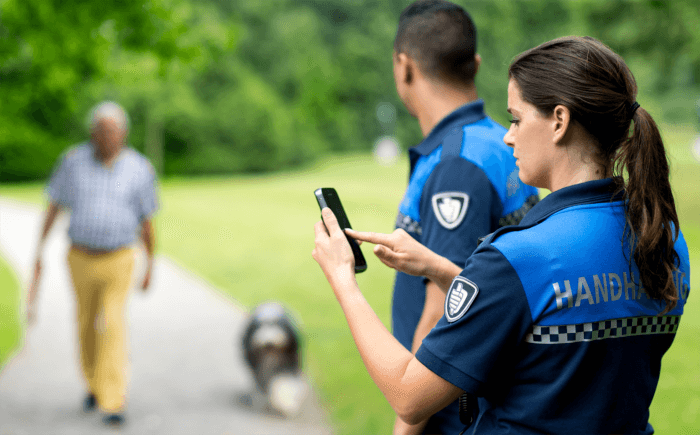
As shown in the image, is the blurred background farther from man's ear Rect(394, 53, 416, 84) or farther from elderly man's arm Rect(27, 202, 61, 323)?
elderly man's arm Rect(27, 202, 61, 323)

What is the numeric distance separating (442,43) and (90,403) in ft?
16.1

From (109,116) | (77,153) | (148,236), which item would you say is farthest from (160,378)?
(109,116)

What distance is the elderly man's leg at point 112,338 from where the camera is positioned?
5.68 metres

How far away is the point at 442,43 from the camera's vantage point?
258cm

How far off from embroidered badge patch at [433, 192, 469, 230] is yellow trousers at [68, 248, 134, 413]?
4.23 metres

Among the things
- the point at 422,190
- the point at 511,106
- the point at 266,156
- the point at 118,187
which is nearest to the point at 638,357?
the point at 511,106

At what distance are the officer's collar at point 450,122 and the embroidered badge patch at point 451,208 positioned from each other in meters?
0.29

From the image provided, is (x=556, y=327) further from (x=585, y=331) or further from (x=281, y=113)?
(x=281, y=113)

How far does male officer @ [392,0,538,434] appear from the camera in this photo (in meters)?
2.17

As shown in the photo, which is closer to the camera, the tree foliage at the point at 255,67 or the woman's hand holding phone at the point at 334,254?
the woman's hand holding phone at the point at 334,254

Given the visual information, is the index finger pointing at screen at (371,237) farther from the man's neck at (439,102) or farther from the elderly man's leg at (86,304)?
the elderly man's leg at (86,304)

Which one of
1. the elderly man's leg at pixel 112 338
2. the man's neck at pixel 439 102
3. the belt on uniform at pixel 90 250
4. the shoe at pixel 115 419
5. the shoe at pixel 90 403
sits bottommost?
the shoe at pixel 90 403

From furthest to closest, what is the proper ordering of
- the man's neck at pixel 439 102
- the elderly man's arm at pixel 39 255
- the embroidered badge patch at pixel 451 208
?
1. the elderly man's arm at pixel 39 255
2. the man's neck at pixel 439 102
3. the embroidered badge patch at pixel 451 208

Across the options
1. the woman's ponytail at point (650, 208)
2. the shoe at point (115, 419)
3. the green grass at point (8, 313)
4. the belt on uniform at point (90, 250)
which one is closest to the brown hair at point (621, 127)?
the woman's ponytail at point (650, 208)
